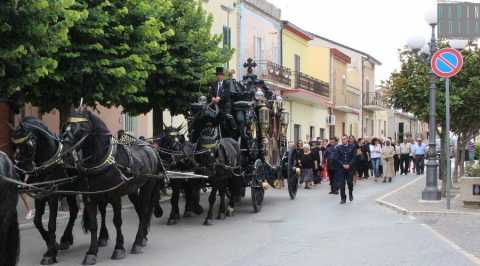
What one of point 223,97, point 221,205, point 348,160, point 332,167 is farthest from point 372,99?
point 221,205

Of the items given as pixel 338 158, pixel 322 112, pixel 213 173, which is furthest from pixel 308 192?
pixel 322 112

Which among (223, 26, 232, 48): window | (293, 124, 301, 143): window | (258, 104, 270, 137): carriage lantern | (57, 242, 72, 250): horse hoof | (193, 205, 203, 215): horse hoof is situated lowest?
(57, 242, 72, 250): horse hoof

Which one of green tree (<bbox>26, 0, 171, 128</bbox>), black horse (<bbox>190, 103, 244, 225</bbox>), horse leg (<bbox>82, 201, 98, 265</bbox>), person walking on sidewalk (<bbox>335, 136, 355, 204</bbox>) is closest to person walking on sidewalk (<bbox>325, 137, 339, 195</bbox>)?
person walking on sidewalk (<bbox>335, 136, 355, 204</bbox>)

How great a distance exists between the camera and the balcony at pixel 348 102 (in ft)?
169

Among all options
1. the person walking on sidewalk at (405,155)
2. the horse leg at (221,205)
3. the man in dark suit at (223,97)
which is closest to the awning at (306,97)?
the person walking on sidewalk at (405,155)

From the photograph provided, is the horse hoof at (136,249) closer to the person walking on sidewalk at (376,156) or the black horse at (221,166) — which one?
the black horse at (221,166)

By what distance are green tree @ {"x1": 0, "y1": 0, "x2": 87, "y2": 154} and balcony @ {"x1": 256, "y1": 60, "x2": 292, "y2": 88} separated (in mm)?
23956

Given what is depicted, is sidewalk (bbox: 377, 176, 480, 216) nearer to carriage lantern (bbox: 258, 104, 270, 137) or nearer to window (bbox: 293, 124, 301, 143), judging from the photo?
carriage lantern (bbox: 258, 104, 270, 137)

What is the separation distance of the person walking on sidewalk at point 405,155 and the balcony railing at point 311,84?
25.2 ft

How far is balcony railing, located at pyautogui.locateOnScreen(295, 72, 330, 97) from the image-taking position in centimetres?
4088

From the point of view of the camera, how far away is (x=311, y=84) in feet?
141

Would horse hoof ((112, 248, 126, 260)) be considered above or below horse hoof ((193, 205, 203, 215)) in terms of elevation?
below

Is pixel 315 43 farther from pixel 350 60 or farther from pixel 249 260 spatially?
pixel 249 260

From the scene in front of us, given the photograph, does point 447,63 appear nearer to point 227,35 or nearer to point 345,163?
point 345,163
